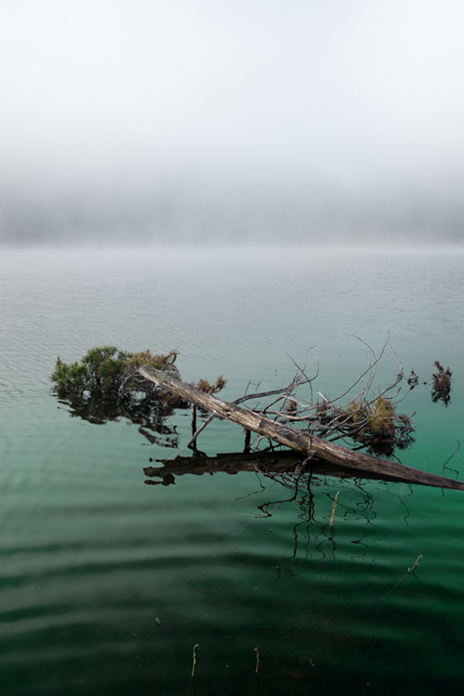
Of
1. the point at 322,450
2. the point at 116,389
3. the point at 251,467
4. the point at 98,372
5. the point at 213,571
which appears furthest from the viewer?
the point at 116,389

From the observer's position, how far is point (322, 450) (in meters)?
9.02

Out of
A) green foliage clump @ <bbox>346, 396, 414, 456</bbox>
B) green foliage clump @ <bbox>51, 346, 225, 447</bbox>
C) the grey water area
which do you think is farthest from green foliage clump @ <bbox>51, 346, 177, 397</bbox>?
green foliage clump @ <bbox>346, 396, 414, 456</bbox>

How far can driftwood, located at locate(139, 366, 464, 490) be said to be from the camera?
8484 mm

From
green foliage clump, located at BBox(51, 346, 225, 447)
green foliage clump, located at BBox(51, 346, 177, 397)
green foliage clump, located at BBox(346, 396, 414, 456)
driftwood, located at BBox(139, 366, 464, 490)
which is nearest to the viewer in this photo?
driftwood, located at BBox(139, 366, 464, 490)

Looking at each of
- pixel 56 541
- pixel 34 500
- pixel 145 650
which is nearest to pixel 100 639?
pixel 145 650

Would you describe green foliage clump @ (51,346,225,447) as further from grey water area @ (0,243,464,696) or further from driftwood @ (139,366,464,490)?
driftwood @ (139,366,464,490)

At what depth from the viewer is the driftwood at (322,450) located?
8484 mm

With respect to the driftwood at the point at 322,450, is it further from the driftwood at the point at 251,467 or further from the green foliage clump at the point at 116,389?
the green foliage clump at the point at 116,389

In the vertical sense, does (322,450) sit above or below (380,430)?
above

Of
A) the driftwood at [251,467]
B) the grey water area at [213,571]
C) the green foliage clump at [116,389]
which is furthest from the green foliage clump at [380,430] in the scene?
the green foliage clump at [116,389]

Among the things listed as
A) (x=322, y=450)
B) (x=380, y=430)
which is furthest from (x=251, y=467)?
(x=380, y=430)

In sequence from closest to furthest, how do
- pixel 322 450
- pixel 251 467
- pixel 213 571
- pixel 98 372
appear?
pixel 213 571
pixel 322 450
pixel 251 467
pixel 98 372

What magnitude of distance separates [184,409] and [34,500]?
6.25m

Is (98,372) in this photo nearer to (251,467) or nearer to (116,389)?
(116,389)
